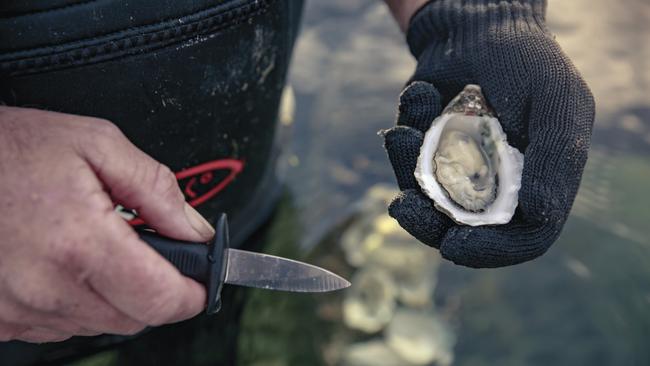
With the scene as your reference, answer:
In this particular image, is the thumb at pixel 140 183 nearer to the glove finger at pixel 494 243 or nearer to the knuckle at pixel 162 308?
the knuckle at pixel 162 308

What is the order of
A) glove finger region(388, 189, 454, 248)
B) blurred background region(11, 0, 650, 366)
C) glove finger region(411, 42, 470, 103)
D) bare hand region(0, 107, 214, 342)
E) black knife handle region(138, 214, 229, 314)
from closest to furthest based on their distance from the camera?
bare hand region(0, 107, 214, 342) → black knife handle region(138, 214, 229, 314) → glove finger region(388, 189, 454, 248) → glove finger region(411, 42, 470, 103) → blurred background region(11, 0, 650, 366)

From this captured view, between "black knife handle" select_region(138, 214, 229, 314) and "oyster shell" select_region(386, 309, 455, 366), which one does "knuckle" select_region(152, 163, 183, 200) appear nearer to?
"black knife handle" select_region(138, 214, 229, 314)

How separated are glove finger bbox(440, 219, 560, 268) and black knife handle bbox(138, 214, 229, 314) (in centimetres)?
31

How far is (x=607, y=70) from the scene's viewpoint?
7.92 ft

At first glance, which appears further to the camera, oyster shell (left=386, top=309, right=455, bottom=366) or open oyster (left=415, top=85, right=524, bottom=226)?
oyster shell (left=386, top=309, right=455, bottom=366)

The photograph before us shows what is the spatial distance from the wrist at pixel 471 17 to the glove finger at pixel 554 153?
18cm

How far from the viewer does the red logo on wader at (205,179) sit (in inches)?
43.2

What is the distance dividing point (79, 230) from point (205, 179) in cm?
47

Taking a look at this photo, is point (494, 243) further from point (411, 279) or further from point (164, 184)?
point (411, 279)

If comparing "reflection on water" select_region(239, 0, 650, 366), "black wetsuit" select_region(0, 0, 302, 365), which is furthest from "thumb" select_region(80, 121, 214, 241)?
"reflection on water" select_region(239, 0, 650, 366)

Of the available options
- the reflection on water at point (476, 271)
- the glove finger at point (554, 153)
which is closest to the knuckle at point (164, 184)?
the glove finger at point (554, 153)

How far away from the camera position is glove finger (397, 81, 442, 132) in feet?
3.23

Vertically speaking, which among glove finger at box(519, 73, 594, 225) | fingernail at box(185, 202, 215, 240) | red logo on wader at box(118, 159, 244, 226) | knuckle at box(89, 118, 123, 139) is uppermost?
knuckle at box(89, 118, 123, 139)

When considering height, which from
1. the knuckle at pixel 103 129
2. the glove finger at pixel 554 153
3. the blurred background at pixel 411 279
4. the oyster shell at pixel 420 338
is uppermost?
the knuckle at pixel 103 129
